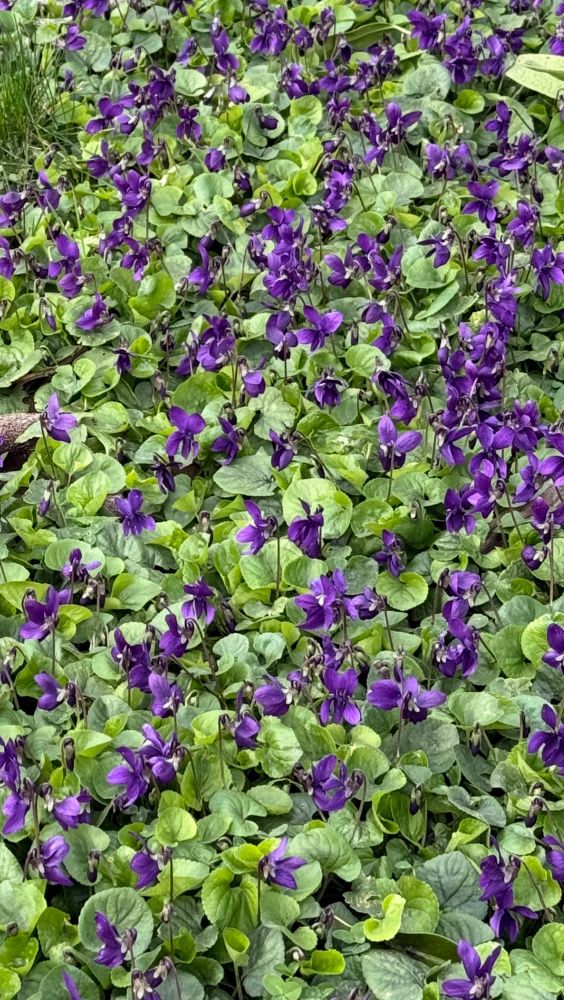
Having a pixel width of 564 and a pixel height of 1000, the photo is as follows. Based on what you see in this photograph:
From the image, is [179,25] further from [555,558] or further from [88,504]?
[555,558]

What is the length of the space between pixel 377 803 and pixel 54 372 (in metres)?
1.76

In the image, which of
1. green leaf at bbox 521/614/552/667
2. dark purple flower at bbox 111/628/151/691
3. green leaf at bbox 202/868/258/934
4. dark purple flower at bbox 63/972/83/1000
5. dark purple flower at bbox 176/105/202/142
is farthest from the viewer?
dark purple flower at bbox 176/105/202/142

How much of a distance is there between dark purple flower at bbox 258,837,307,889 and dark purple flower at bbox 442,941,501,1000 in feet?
1.06

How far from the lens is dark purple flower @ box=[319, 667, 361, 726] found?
2.57 m

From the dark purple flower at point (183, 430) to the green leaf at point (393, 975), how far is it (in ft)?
4.50

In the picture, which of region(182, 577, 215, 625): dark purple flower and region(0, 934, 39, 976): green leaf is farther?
region(182, 577, 215, 625): dark purple flower

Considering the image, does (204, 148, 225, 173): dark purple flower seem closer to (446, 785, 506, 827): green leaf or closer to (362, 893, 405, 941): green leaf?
(446, 785, 506, 827): green leaf

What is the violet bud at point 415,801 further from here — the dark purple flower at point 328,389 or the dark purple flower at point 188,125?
the dark purple flower at point 188,125

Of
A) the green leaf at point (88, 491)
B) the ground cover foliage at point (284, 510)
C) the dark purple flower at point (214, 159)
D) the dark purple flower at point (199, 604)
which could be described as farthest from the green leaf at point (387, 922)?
the dark purple flower at point (214, 159)

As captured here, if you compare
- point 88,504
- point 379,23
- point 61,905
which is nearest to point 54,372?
point 88,504

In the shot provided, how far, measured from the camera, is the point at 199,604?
2787 mm

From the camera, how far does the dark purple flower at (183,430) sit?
3166 millimetres

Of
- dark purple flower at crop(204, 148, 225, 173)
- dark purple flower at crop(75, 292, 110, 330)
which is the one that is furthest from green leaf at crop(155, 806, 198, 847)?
dark purple flower at crop(204, 148, 225, 173)

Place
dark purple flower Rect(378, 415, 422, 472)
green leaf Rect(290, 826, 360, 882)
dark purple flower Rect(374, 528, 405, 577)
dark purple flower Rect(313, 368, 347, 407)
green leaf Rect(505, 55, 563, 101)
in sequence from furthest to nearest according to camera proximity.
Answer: green leaf Rect(505, 55, 563, 101) < dark purple flower Rect(313, 368, 347, 407) < dark purple flower Rect(378, 415, 422, 472) < dark purple flower Rect(374, 528, 405, 577) < green leaf Rect(290, 826, 360, 882)
